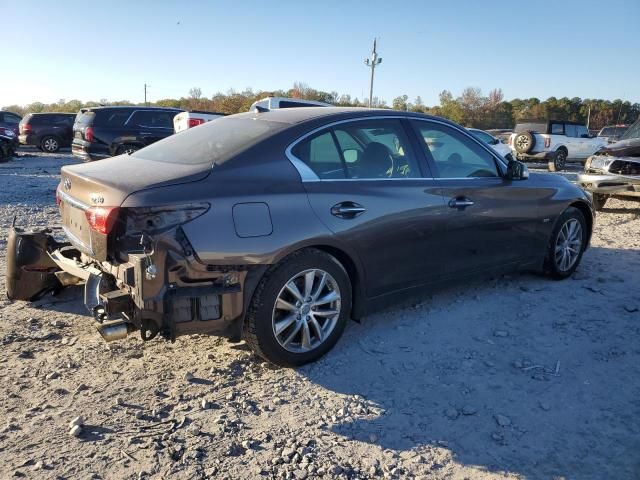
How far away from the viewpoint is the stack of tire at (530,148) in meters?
19.0

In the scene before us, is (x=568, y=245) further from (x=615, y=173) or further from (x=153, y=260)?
(x=615, y=173)

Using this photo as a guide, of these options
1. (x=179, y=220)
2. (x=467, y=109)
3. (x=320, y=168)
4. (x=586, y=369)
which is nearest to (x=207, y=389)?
(x=179, y=220)

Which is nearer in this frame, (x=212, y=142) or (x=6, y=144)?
(x=212, y=142)

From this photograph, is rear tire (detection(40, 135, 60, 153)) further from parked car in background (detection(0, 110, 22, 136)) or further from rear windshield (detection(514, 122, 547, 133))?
rear windshield (detection(514, 122, 547, 133))

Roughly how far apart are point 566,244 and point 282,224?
353 centimetres

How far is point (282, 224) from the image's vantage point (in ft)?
10.8

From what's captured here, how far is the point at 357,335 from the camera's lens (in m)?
4.09

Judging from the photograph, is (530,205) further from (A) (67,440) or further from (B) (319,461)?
(A) (67,440)

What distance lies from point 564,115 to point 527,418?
58.0 metres

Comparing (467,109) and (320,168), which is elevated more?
(467,109)

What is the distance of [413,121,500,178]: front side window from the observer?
436 centimetres

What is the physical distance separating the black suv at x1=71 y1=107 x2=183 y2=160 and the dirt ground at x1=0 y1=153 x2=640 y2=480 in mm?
10295

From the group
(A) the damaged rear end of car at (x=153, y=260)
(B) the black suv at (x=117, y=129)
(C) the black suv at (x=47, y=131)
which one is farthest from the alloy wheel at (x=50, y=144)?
(A) the damaged rear end of car at (x=153, y=260)

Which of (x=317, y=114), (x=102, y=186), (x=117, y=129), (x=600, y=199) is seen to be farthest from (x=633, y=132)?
(x=117, y=129)
